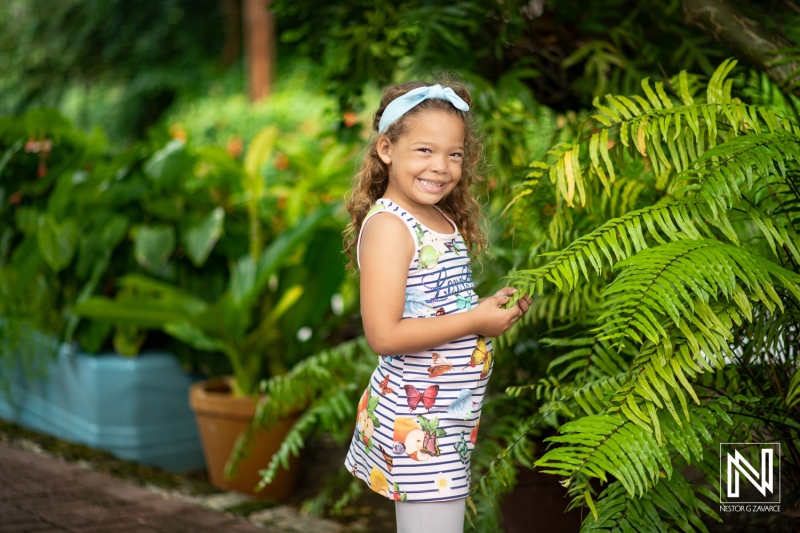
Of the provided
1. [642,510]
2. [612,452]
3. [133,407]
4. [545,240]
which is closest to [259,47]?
[133,407]

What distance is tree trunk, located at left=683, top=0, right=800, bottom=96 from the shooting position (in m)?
2.43

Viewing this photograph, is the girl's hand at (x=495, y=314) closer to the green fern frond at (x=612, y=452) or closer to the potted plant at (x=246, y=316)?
the green fern frond at (x=612, y=452)

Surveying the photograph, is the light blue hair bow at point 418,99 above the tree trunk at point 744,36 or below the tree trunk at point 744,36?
below

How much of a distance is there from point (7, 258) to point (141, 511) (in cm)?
203

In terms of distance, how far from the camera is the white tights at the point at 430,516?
1.88 metres

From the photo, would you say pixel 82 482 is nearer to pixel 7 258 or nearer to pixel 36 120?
pixel 7 258

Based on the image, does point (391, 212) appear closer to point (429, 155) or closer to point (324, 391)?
point (429, 155)

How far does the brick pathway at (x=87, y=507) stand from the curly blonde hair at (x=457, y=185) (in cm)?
164

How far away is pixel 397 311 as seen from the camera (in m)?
1.82

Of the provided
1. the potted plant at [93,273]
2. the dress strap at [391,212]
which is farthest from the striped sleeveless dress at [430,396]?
the potted plant at [93,273]

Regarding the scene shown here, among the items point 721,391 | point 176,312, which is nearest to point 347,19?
point 176,312

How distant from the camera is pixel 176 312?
12.7ft

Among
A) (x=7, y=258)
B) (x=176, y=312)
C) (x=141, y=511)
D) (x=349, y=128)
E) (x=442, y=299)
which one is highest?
(x=349, y=128)

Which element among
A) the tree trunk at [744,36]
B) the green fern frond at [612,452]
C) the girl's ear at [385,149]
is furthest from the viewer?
the tree trunk at [744,36]
